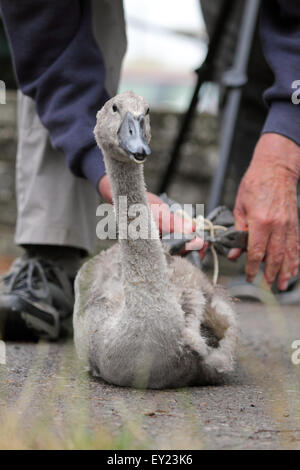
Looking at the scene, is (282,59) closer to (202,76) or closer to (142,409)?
(142,409)

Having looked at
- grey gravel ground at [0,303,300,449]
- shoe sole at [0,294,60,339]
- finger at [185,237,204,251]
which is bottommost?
shoe sole at [0,294,60,339]

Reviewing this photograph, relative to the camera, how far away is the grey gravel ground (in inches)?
47.5

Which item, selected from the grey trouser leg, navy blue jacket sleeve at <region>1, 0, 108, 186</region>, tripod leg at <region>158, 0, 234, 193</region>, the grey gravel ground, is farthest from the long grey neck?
tripod leg at <region>158, 0, 234, 193</region>

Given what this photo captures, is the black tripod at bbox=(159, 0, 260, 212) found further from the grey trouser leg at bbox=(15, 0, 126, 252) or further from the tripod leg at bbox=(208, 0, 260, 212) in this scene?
the grey trouser leg at bbox=(15, 0, 126, 252)

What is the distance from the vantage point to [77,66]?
2209mm

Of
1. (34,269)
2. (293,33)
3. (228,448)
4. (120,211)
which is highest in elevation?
(293,33)

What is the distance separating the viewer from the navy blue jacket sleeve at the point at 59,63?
84.5 inches

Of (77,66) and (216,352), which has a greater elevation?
(77,66)

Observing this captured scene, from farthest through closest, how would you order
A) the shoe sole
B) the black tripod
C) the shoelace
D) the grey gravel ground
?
the black tripod < the shoelace < the shoe sole < the grey gravel ground

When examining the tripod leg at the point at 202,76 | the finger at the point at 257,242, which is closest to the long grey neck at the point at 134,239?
the finger at the point at 257,242

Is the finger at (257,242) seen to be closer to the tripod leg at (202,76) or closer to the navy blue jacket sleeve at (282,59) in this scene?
the navy blue jacket sleeve at (282,59)
